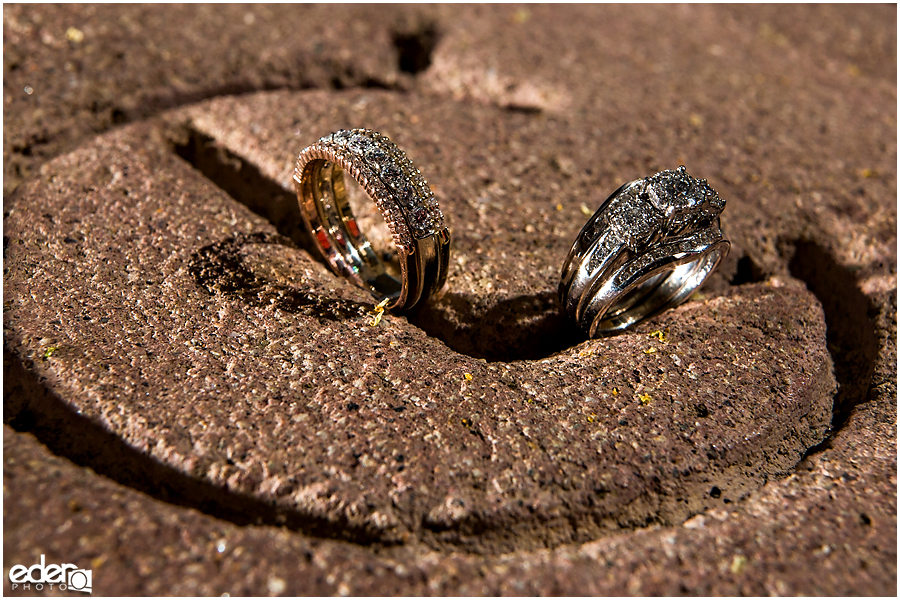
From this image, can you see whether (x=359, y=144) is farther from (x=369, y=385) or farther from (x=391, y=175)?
(x=369, y=385)

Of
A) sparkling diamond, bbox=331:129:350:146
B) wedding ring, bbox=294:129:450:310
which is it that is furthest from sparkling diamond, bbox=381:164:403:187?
sparkling diamond, bbox=331:129:350:146

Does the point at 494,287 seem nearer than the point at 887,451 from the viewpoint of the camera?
No

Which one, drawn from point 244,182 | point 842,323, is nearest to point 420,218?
point 244,182

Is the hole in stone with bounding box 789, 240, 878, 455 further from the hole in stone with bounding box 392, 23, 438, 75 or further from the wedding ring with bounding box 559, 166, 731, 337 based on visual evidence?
the hole in stone with bounding box 392, 23, 438, 75

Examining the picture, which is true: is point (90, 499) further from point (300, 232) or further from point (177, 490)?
point (300, 232)

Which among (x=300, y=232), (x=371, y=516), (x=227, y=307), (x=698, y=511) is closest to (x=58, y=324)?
(x=227, y=307)

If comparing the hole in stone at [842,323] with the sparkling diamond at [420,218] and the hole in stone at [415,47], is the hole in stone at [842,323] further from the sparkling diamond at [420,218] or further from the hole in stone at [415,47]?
the hole in stone at [415,47]
